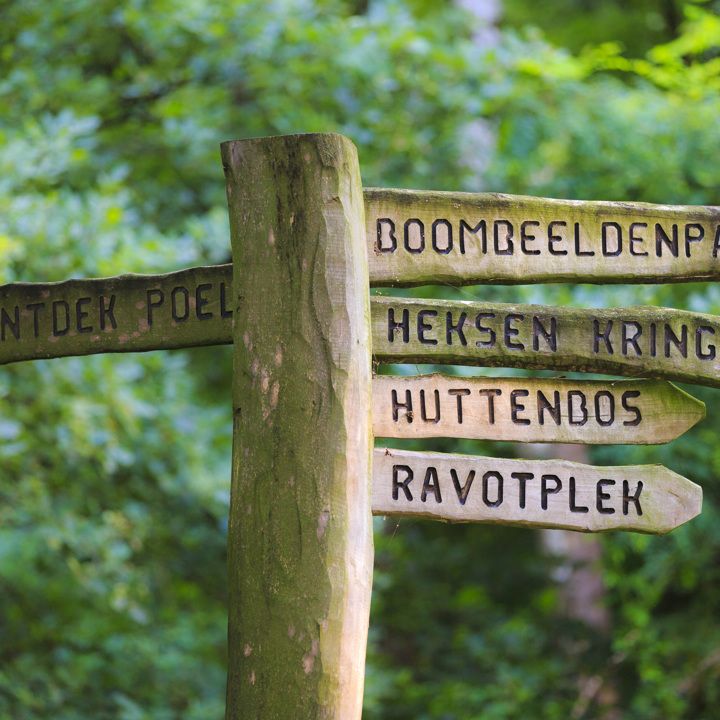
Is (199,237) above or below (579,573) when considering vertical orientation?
above

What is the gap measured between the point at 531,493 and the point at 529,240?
1.61 ft

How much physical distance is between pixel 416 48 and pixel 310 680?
3.57 metres

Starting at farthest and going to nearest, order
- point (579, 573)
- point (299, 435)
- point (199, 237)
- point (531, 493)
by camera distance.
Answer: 1. point (579, 573)
2. point (199, 237)
3. point (531, 493)
4. point (299, 435)

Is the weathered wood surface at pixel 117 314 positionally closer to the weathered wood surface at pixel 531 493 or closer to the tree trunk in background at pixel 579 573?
the weathered wood surface at pixel 531 493

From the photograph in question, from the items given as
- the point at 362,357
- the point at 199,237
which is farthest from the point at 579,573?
the point at 362,357

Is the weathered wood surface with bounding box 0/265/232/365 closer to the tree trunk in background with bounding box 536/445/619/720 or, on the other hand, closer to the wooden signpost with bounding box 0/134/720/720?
the wooden signpost with bounding box 0/134/720/720

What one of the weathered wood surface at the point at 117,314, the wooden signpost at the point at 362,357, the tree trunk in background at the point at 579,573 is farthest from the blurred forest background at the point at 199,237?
A: the wooden signpost at the point at 362,357

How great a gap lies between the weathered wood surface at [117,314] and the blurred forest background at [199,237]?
172cm

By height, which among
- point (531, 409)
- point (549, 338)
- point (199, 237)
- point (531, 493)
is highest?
point (199, 237)

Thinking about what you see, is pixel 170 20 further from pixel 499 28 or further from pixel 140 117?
pixel 499 28

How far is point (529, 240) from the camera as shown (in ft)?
5.39

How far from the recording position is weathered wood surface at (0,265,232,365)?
164 cm

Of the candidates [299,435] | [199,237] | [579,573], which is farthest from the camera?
[579,573]

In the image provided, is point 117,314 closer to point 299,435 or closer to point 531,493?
A: point 299,435
